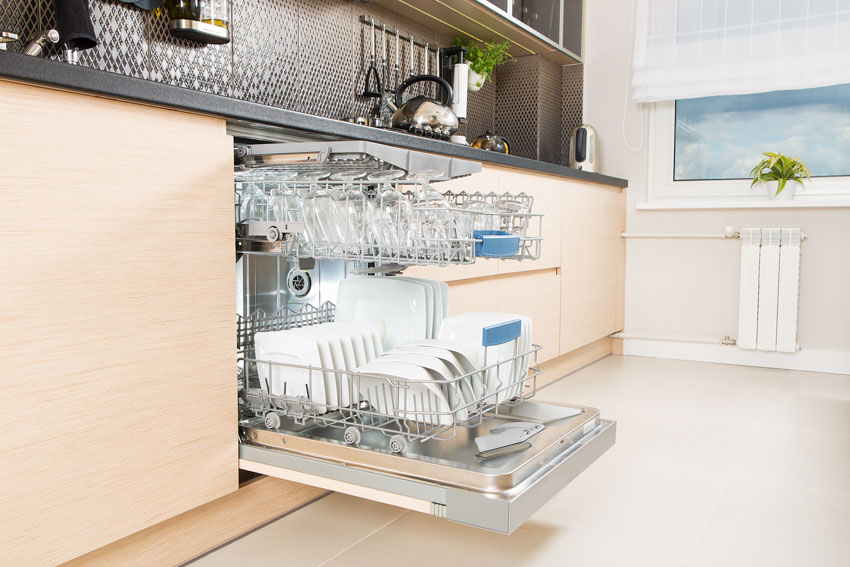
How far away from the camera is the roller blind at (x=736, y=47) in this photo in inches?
128

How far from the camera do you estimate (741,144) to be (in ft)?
11.9

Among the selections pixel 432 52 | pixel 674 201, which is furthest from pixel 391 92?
pixel 674 201

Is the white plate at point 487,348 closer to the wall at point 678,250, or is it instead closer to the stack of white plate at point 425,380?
the stack of white plate at point 425,380

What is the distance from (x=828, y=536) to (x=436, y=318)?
3.30 ft

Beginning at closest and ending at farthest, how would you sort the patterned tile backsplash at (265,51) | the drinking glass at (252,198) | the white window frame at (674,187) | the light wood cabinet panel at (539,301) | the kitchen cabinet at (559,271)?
the drinking glass at (252,198) → the patterned tile backsplash at (265,51) → the kitchen cabinet at (559,271) → the light wood cabinet panel at (539,301) → the white window frame at (674,187)

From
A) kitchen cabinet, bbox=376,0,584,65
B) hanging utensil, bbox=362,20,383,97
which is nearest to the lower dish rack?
hanging utensil, bbox=362,20,383,97

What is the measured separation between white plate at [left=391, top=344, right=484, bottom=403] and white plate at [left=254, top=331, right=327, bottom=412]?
6.3 inches

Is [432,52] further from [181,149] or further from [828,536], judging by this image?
[828,536]

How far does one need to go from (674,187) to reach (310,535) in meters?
2.95

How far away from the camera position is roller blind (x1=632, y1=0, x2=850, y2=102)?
10.7 feet

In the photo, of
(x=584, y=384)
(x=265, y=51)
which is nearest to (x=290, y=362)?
(x=265, y=51)

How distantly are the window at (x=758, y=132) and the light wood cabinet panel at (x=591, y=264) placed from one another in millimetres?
450

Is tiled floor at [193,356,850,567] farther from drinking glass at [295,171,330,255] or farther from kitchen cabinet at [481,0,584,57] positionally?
kitchen cabinet at [481,0,584,57]

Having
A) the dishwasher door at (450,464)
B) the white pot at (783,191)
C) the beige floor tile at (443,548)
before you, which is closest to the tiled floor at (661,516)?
the beige floor tile at (443,548)
